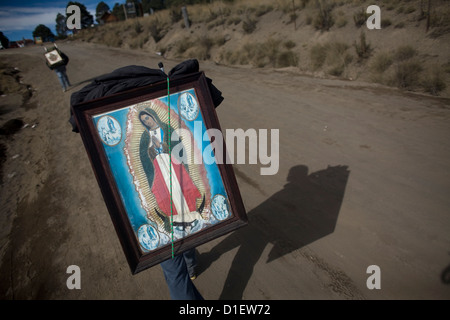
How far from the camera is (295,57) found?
34.2 feet

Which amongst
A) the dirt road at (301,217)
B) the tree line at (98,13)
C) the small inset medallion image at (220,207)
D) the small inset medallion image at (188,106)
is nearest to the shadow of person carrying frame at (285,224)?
the dirt road at (301,217)

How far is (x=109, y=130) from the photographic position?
166 centimetres

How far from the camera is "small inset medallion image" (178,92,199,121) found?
1.78 metres

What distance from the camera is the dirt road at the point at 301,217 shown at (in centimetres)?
258

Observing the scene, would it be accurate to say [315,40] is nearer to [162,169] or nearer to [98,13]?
[162,169]

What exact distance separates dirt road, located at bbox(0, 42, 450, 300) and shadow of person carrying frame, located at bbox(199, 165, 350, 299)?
13mm

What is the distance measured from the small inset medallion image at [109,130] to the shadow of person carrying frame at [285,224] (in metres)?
1.80

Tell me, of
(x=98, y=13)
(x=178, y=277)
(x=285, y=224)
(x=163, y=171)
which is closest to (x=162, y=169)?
(x=163, y=171)

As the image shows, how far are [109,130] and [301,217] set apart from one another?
2525 mm

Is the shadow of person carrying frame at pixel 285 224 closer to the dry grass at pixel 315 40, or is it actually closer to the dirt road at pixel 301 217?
the dirt road at pixel 301 217

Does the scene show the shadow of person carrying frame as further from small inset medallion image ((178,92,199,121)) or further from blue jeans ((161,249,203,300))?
small inset medallion image ((178,92,199,121))

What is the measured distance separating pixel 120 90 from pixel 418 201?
141 inches

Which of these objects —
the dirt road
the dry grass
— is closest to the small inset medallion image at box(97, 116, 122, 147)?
the dirt road
